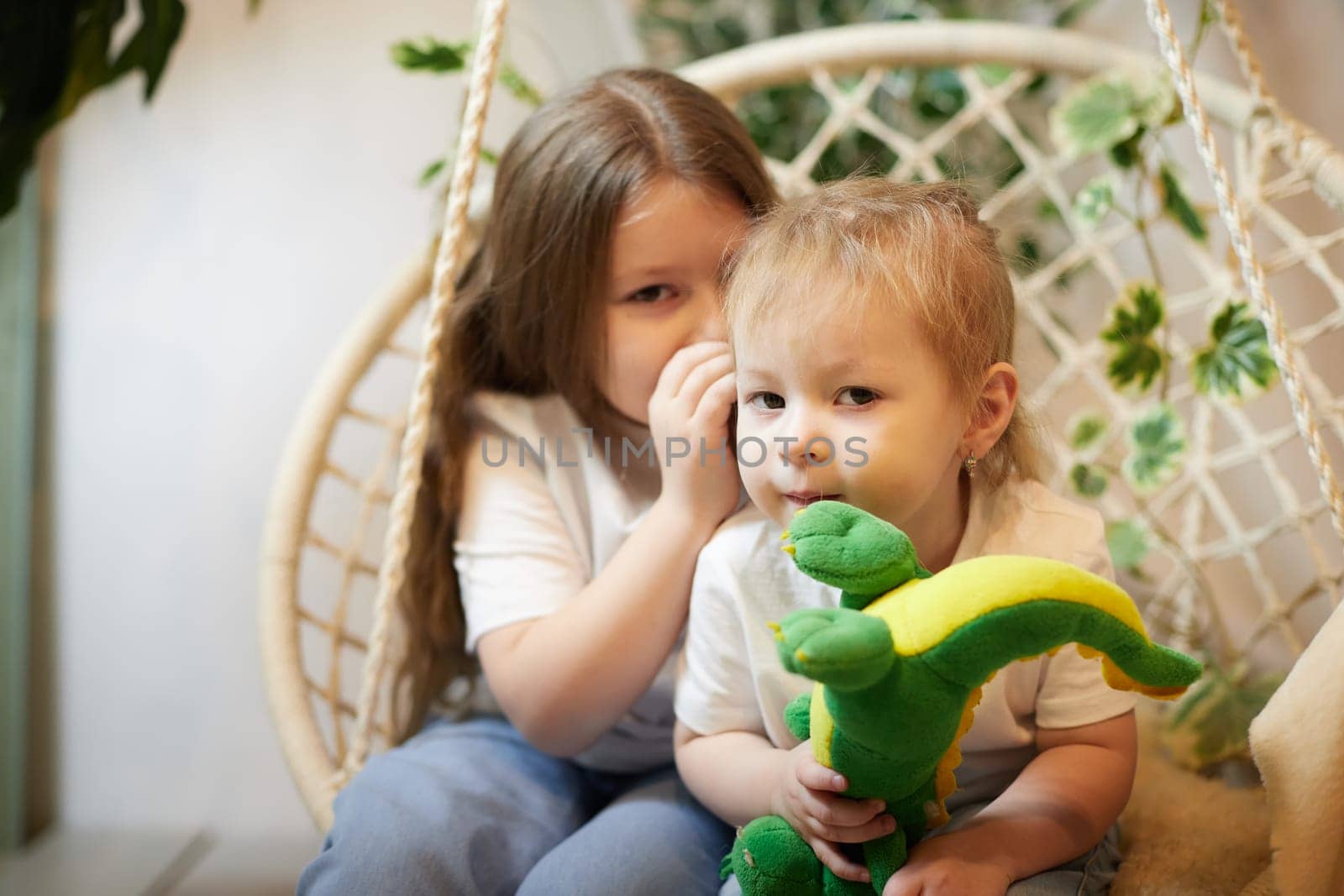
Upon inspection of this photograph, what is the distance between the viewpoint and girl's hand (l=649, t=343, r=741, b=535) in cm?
70

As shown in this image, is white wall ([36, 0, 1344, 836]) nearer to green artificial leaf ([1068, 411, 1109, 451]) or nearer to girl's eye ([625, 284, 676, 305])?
green artificial leaf ([1068, 411, 1109, 451])

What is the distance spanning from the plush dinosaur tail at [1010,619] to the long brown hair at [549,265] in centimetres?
36

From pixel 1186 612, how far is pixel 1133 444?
0.22 m

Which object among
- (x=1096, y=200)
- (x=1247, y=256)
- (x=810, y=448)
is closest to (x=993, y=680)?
(x=810, y=448)

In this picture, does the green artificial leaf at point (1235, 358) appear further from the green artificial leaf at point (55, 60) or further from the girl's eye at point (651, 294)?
the green artificial leaf at point (55, 60)

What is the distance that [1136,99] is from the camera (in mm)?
948

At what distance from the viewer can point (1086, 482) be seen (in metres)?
1.01

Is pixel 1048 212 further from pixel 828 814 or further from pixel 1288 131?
pixel 828 814

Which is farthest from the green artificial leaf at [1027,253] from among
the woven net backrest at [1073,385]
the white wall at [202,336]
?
the white wall at [202,336]

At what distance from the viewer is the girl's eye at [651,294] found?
77 centimetres

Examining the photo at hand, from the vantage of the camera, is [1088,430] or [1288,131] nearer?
[1288,131]

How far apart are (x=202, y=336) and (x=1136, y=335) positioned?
3.49 ft

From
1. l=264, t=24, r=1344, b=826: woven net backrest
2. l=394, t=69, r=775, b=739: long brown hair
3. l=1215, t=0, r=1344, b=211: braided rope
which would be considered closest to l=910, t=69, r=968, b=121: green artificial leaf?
l=264, t=24, r=1344, b=826: woven net backrest

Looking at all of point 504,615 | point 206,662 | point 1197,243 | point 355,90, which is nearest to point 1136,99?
point 1197,243
